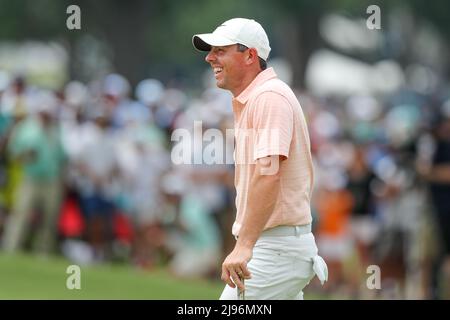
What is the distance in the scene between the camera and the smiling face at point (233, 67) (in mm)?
7625

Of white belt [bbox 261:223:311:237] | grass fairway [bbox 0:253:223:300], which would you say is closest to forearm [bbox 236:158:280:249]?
white belt [bbox 261:223:311:237]

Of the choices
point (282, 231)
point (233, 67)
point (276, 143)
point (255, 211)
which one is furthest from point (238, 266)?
point (233, 67)

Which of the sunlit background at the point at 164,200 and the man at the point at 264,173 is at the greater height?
the sunlit background at the point at 164,200

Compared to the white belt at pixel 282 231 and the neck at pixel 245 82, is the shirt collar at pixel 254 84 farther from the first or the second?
the white belt at pixel 282 231

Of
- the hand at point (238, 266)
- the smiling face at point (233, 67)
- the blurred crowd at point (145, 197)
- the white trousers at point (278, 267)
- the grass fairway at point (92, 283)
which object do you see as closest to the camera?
the hand at point (238, 266)

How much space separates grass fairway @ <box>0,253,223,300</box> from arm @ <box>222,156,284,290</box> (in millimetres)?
6034

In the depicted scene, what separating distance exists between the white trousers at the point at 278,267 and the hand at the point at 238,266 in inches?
8.4

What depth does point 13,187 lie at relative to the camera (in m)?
18.6

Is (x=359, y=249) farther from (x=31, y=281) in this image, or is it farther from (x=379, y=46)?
(x=379, y=46)

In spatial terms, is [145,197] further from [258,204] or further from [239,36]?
[258,204]

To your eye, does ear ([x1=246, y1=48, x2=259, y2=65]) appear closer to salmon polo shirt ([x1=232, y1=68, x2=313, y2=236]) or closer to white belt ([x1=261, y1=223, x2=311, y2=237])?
salmon polo shirt ([x1=232, y1=68, x2=313, y2=236])

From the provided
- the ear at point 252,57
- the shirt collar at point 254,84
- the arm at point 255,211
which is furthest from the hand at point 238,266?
the ear at point 252,57
